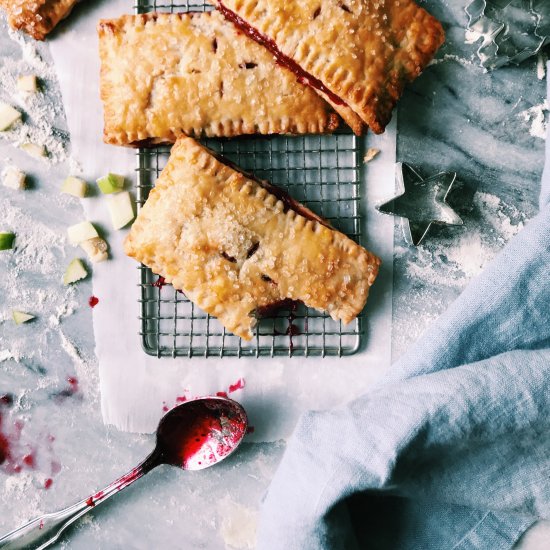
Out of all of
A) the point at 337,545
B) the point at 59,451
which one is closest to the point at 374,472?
the point at 337,545

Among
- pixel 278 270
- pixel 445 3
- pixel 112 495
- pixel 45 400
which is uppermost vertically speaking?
pixel 445 3

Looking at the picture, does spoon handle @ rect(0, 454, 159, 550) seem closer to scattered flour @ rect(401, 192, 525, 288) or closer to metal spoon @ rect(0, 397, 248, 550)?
metal spoon @ rect(0, 397, 248, 550)

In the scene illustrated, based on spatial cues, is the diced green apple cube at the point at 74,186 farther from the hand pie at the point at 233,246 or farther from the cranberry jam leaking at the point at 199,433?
the cranberry jam leaking at the point at 199,433

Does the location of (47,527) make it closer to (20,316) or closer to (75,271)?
(20,316)

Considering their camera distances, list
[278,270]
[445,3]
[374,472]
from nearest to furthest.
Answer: [374,472] → [278,270] → [445,3]

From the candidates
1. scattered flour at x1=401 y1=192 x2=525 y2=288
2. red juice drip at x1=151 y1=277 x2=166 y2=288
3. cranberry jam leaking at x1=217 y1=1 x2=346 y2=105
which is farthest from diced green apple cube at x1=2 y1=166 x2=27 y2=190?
scattered flour at x1=401 y1=192 x2=525 y2=288

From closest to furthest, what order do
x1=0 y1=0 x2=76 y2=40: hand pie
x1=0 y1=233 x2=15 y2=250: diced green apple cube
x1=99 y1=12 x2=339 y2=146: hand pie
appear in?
x1=99 y1=12 x2=339 y2=146: hand pie < x1=0 y1=0 x2=76 y2=40: hand pie < x1=0 y1=233 x2=15 y2=250: diced green apple cube

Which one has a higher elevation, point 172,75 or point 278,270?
point 172,75

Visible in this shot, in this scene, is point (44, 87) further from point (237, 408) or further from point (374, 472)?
point (374, 472)
